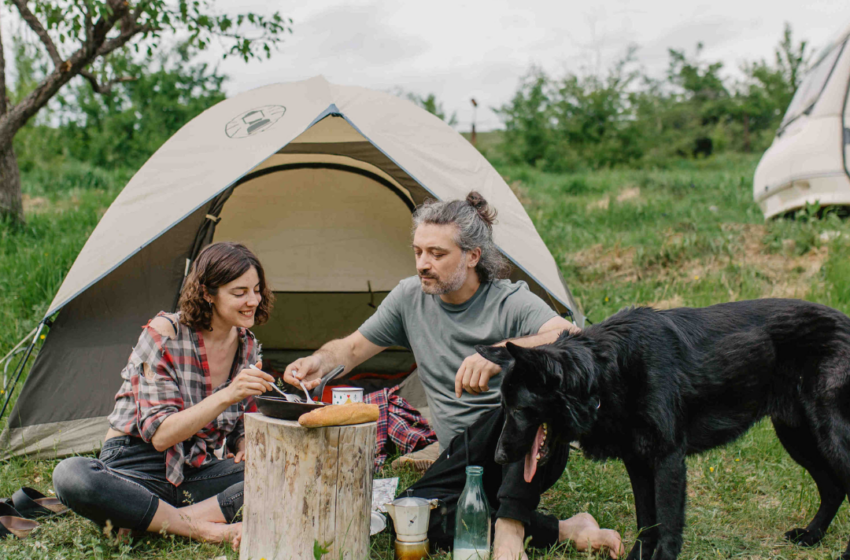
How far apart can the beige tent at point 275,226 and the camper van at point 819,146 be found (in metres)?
2.96

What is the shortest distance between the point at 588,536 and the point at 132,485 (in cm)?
156

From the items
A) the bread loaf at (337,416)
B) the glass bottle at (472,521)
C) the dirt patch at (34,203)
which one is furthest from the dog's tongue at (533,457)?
the dirt patch at (34,203)

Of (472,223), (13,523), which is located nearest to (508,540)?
(472,223)

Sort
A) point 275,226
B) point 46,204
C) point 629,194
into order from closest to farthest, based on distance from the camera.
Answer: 1. point 275,226
2. point 46,204
3. point 629,194

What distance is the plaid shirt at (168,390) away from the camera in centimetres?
231

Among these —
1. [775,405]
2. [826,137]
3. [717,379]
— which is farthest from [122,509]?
[826,137]

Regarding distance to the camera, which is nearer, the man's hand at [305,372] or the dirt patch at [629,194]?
the man's hand at [305,372]

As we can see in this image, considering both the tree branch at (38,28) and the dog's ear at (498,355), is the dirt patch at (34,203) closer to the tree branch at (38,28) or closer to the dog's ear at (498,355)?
the tree branch at (38,28)

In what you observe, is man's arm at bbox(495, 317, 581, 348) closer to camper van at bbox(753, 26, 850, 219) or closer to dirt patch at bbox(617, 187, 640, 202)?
camper van at bbox(753, 26, 850, 219)

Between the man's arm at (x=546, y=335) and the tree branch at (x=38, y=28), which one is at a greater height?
the tree branch at (x=38, y=28)

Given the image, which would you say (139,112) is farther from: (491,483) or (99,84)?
(491,483)

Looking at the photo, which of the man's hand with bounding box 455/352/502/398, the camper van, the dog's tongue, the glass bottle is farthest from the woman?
the camper van

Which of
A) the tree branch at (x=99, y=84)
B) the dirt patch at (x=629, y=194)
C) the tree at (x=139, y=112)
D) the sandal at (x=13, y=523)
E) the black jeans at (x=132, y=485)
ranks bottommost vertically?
the sandal at (x=13, y=523)

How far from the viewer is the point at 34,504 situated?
252 centimetres
